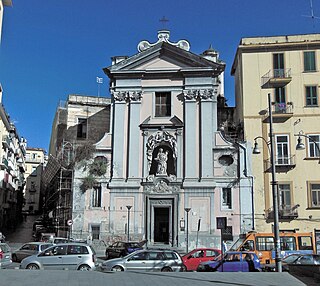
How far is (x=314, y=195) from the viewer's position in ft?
112

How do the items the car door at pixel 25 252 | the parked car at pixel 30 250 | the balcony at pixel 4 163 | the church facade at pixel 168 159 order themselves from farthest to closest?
the balcony at pixel 4 163
the church facade at pixel 168 159
the car door at pixel 25 252
the parked car at pixel 30 250

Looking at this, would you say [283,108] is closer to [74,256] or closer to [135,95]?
[135,95]

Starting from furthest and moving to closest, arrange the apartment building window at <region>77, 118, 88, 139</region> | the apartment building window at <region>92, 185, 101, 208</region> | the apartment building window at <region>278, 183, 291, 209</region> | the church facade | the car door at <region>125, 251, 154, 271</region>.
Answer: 1. the apartment building window at <region>77, 118, 88, 139</region>
2. the apartment building window at <region>92, 185, 101, 208</region>
3. the church facade
4. the apartment building window at <region>278, 183, 291, 209</region>
5. the car door at <region>125, 251, 154, 271</region>

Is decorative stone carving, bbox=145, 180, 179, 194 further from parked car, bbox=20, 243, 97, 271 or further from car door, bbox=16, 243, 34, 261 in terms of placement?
parked car, bbox=20, 243, 97, 271

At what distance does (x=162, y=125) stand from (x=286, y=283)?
23.6m

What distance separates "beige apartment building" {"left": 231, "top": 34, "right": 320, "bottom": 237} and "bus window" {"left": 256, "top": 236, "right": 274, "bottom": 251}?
Result: 738cm

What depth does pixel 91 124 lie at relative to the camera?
153ft

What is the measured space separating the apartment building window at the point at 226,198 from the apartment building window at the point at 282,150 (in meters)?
4.57

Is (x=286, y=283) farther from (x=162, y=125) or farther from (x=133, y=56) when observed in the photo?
(x=133, y=56)

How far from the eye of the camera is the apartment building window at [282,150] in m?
34.9

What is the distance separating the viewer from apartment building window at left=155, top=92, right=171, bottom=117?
1491 inches

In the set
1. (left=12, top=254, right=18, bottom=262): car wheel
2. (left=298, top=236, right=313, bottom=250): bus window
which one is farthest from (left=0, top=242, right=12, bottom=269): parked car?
(left=298, top=236, right=313, bottom=250): bus window

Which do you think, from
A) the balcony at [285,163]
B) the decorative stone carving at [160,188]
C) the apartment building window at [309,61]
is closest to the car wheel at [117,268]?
the decorative stone carving at [160,188]

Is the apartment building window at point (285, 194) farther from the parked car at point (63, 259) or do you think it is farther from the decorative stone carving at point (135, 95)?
the parked car at point (63, 259)
